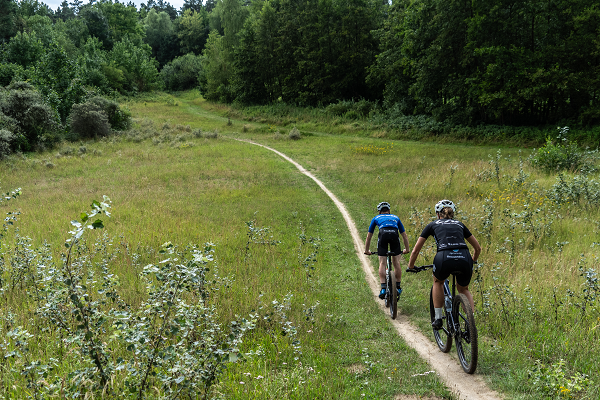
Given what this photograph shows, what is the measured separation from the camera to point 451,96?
3225 cm

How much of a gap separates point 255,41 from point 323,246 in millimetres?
48266

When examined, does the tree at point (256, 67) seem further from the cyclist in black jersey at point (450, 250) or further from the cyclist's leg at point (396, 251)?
the cyclist in black jersey at point (450, 250)

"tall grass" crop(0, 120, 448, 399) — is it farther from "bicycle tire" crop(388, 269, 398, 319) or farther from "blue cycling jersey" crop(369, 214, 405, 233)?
"blue cycling jersey" crop(369, 214, 405, 233)

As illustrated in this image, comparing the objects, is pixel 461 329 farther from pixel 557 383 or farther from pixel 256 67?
pixel 256 67

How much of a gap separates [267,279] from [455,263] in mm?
4318

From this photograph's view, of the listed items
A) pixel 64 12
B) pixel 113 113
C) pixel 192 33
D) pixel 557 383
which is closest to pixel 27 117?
pixel 113 113

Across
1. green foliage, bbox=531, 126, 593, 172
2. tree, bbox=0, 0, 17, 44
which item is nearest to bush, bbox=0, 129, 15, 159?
green foliage, bbox=531, 126, 593, 172

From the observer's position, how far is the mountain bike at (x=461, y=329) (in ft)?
16.4

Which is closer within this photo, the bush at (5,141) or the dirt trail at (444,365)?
the dirt trail at (444,365)

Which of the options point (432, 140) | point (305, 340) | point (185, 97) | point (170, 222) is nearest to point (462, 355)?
point (305, 340)

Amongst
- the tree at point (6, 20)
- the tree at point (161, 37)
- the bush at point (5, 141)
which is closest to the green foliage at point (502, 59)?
the bush at point (5, 141)

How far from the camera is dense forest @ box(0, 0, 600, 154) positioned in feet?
82.7

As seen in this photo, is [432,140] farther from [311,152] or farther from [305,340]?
[305,340]

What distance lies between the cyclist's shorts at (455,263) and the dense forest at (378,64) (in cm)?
2428
